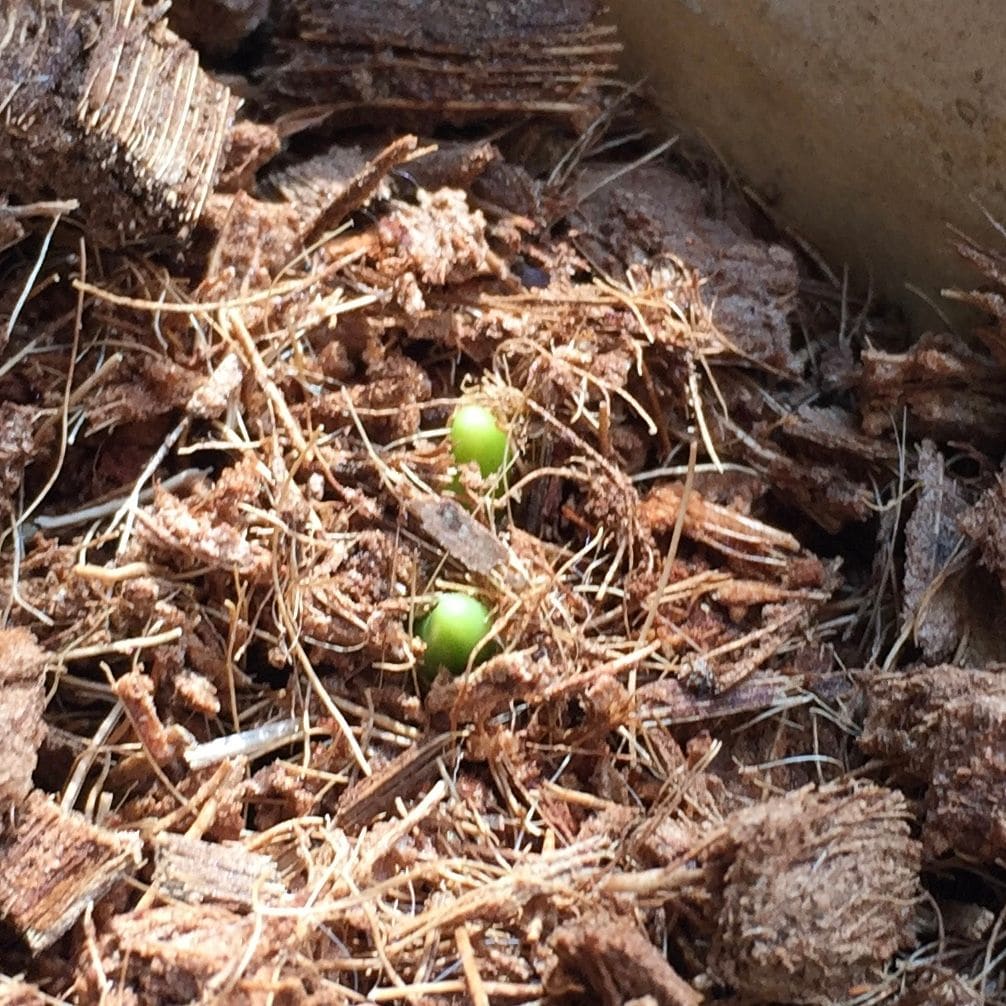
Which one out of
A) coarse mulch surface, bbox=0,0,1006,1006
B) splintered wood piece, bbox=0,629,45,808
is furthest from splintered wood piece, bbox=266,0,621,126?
splintered wood piece, bbox=0,629,45,808

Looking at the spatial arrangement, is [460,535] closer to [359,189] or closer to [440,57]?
[359,189]

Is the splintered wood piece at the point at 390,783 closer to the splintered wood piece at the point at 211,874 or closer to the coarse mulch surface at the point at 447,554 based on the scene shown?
the coarse mulch surface at the point at 447,554

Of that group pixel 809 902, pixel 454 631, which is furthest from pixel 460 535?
pixel 809 902

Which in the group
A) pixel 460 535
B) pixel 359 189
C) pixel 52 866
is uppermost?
pixel 359 189

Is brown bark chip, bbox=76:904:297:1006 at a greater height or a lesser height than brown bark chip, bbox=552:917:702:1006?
greater

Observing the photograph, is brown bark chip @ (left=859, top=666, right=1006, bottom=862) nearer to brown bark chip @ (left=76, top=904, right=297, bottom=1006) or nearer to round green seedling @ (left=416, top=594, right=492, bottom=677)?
round green seedling @ (left=416, top=594, right=492, bottom=677)

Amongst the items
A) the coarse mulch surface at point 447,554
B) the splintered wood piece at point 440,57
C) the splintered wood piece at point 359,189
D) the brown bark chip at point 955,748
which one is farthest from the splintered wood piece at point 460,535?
the splintered wood piece at point 440,57

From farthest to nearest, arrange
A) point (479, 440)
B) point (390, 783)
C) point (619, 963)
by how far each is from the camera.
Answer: point (479, 440) < point (390, 783) < point (619, 963)
